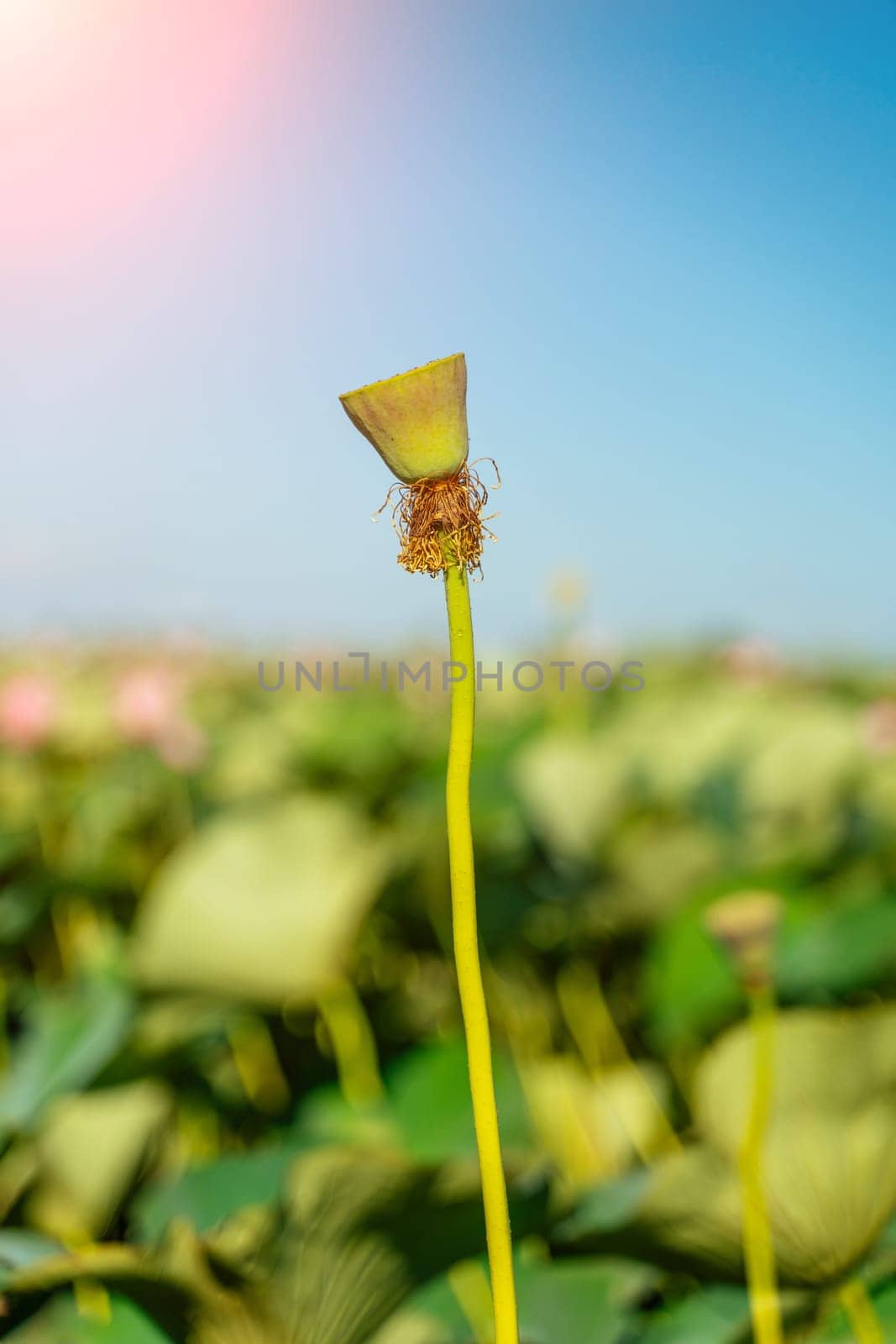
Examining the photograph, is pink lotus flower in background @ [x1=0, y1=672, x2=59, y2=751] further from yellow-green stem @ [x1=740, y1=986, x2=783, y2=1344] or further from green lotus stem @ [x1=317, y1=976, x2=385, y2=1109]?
yellow-green stem @ [x1=740, y1=986, x2=783, y2=1344]

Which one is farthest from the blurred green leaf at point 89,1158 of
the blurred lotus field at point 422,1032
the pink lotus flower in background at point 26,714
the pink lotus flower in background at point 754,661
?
the pink lotus flower in background at point 754,661

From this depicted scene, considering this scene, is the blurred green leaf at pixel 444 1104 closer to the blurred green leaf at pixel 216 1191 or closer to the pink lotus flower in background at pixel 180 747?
the blurred green leaf at pixel 216 1191

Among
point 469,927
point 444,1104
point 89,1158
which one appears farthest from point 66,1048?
point 469,927

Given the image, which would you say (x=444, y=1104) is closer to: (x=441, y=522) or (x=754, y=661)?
(x=441, y=522)

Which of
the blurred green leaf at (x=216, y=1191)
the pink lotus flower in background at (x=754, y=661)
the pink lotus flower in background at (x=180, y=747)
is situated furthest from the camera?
the pink lotus flower in background at (x=754, y=661)

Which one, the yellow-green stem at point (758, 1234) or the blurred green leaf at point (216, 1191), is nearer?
the yellow-green stem at point (758, 1234)

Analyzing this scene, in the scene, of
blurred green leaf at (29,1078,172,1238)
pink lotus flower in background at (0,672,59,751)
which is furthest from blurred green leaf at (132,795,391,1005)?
pink lotus flower in background at (0,672,59,751)
